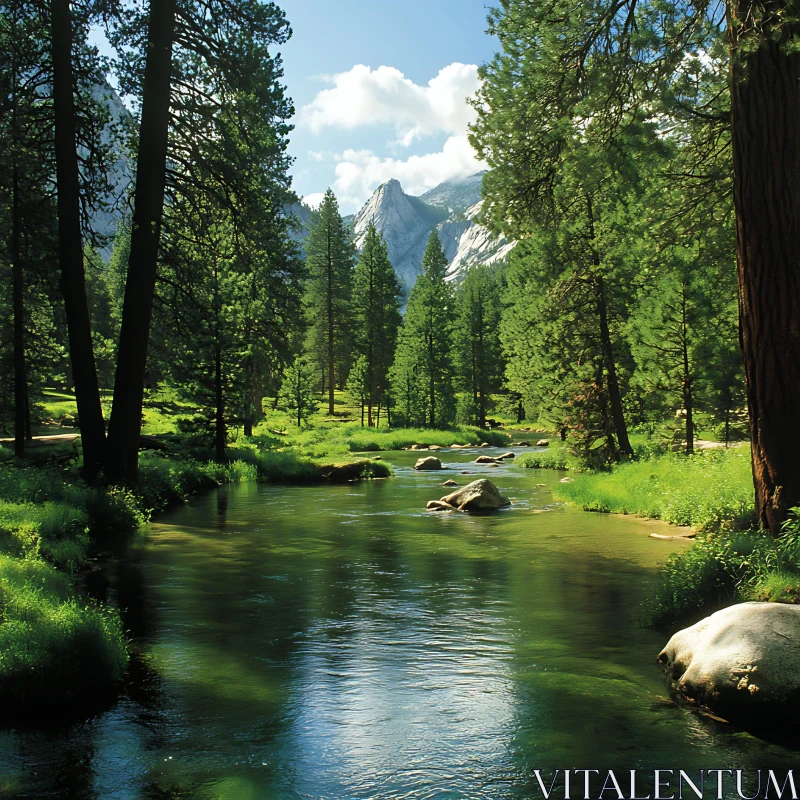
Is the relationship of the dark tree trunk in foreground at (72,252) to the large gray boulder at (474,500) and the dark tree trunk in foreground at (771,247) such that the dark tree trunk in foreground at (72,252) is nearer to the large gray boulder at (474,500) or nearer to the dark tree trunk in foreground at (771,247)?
the large gray boulder at (474,500)

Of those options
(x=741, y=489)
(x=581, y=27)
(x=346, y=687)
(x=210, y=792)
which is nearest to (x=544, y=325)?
(x=741, y=489)

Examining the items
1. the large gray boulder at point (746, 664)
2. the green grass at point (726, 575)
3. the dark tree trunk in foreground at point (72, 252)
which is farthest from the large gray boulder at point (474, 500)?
the large gray boulder at point (746, 664)

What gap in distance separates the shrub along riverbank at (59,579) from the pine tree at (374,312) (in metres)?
43.8

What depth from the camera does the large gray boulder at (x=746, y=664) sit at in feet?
18.6

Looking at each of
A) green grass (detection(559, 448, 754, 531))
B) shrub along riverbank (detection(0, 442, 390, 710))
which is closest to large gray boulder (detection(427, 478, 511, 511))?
green grass (detection(559, 448, 754, 531))

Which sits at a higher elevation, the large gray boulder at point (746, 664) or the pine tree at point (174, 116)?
the pine tree at point (174, 116)

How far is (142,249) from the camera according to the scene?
15414mm

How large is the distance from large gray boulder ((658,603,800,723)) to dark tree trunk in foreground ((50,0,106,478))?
1218 cm

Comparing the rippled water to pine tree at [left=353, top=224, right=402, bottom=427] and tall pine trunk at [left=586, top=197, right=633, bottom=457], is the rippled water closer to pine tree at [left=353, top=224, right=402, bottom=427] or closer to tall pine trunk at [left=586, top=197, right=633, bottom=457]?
tall pine trunk at [left=586, top=197, right=633, bottom=457]

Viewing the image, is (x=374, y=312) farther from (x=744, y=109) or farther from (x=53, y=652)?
(x=53, y=652)

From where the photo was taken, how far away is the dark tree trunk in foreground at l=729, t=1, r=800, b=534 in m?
8.39

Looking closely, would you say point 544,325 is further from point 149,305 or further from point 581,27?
point 581,27

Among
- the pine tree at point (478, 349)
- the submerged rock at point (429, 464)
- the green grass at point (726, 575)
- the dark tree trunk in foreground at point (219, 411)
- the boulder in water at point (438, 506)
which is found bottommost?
the boulder in water at point (438, 506)

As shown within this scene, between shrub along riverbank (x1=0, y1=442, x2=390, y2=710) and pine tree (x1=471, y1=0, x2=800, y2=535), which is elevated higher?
pine tree (x1=471, y1=0, x2=800, y2=535)
